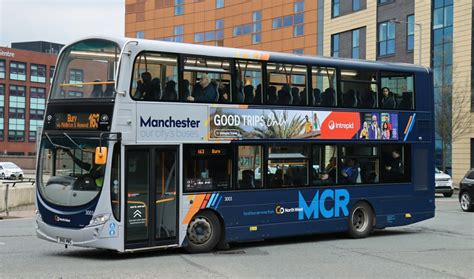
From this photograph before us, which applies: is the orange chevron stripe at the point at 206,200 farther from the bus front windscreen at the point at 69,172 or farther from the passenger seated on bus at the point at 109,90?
the passenger seated on bus at the point at 109,90

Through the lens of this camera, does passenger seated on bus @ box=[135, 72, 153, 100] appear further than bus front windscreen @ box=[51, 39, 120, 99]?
Yes

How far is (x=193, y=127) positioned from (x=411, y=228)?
853 centimetres

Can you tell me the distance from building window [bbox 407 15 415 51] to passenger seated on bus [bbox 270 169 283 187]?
3513 centimetres

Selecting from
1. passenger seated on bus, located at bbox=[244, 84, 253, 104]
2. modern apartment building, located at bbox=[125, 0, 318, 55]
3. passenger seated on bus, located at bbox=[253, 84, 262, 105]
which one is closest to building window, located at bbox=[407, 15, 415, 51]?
modern apartment building, located at bbox=[125, 0, 318, 55]

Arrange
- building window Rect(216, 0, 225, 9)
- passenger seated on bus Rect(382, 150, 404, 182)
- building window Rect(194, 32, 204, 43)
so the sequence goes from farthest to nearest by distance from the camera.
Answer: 1. building window Rect(194, 32, 204, 43)
2. building window Rect(216, 0, 225, 9)
3. passenger seated on bus Rect(382, 150, 404, 182)

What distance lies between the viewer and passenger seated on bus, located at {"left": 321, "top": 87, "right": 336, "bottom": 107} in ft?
47.6

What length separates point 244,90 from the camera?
523 inches

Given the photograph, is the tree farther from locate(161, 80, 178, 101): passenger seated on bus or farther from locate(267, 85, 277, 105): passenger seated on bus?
locate(161, 80, 178, 101): passenger seated on bus

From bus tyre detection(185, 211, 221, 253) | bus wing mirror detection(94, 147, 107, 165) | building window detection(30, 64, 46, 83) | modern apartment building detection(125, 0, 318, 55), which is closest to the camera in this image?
bus wing mirror detection(94, 147, 107, 165)

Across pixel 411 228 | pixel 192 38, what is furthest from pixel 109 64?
pixel 192 38

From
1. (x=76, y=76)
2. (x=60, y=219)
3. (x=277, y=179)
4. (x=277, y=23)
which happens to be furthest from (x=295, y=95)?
(x=277, y=23)

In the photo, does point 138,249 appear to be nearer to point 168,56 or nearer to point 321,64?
point 168,56

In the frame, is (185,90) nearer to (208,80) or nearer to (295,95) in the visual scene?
(208,80)

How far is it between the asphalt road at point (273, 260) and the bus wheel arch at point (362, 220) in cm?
23
